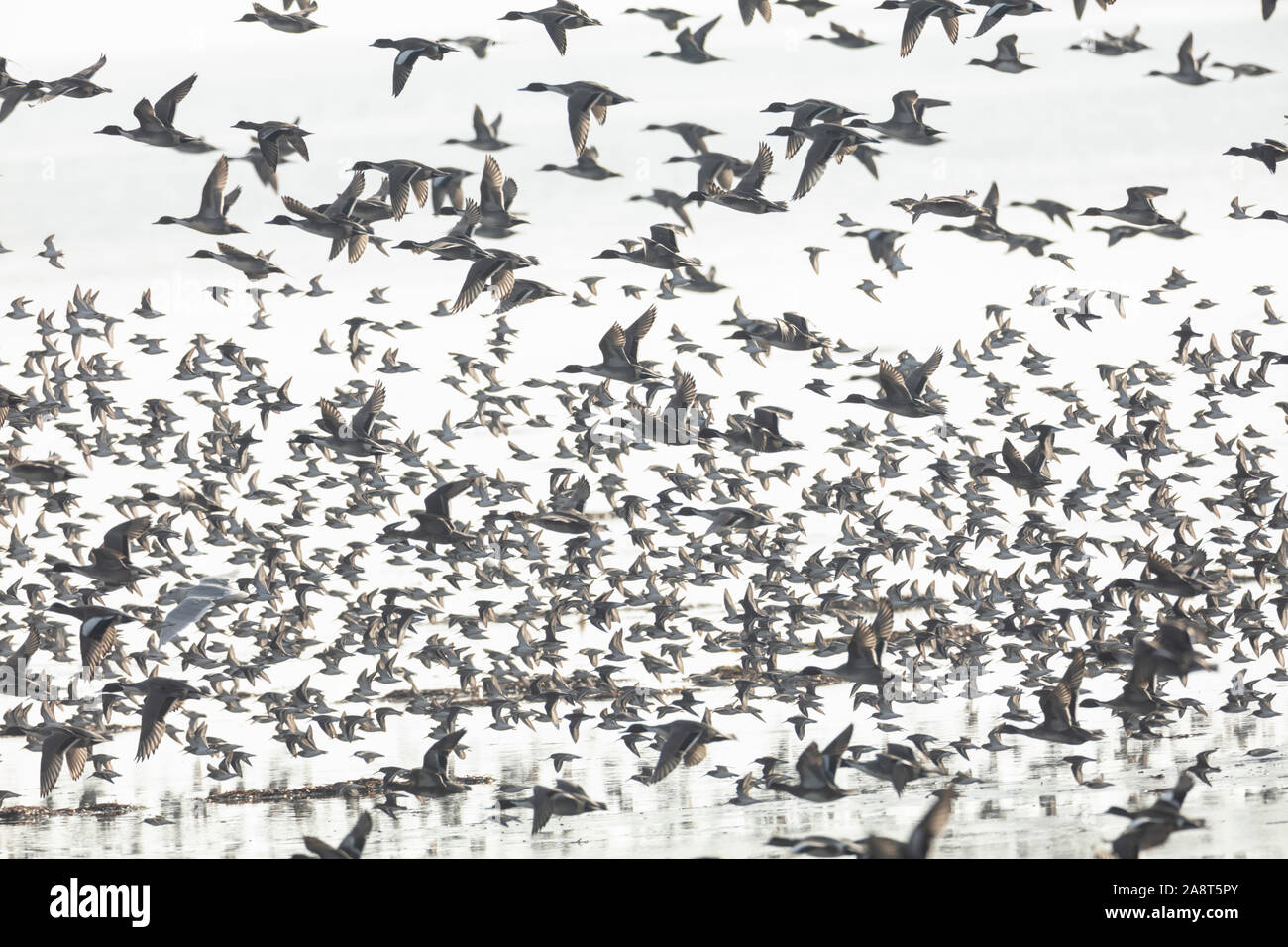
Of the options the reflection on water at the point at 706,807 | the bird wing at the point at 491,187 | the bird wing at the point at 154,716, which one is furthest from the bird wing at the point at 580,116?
the reflection on water at the point at 706,807

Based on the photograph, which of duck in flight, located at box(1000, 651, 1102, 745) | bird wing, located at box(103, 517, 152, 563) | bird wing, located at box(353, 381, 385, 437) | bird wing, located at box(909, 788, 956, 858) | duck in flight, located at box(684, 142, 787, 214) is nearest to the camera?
bird wing, located at box(909, 788, 956, 858)

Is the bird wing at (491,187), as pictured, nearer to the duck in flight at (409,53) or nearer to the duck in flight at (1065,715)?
the duck in flight at (409,53)

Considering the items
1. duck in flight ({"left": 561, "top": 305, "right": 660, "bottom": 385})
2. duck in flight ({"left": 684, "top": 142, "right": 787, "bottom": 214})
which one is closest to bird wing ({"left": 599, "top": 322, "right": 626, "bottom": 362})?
duck in flight ({"left": 561, "top": 305, "right": 660, "bottom": 385})

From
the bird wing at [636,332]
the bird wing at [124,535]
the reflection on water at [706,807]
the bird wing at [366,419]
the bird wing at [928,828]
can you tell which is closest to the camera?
the bird wing at [928,828]

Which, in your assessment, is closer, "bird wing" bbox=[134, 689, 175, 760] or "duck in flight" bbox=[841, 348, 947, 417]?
"bird wing" bbox=[134, 689, 175, 760]

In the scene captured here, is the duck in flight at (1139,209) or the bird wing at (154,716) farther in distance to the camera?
the duck in flight at (1139,209)

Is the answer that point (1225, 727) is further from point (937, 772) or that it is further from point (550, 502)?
point (937, 772)

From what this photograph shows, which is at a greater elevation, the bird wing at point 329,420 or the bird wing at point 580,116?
the bird wing at point 580,116

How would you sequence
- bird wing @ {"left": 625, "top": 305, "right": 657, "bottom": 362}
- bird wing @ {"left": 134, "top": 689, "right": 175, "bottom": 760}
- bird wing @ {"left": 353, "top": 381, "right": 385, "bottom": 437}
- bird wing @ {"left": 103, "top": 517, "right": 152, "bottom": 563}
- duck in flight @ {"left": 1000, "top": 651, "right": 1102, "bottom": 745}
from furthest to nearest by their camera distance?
bird wing @ {"left": 353, "top": 381, "right": 385, "bottom": 437}
bird wing @ {"left": 625, "top": 305, "right": 657, "bottom": 362}
duck in flight @ {"left": 1000, "top": 651, "right": 1102, "bottom": 745}
bird wing @ {"left": 103, "top": 517, "right": 152, "bottom": 563}
bird wing @ {"left": 134, "top": 689, "right": 175, "bottom": 760}

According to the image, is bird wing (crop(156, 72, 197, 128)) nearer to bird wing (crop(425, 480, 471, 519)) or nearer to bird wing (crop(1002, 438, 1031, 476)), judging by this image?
bird wing (crop(425, 480, 471, 519))
